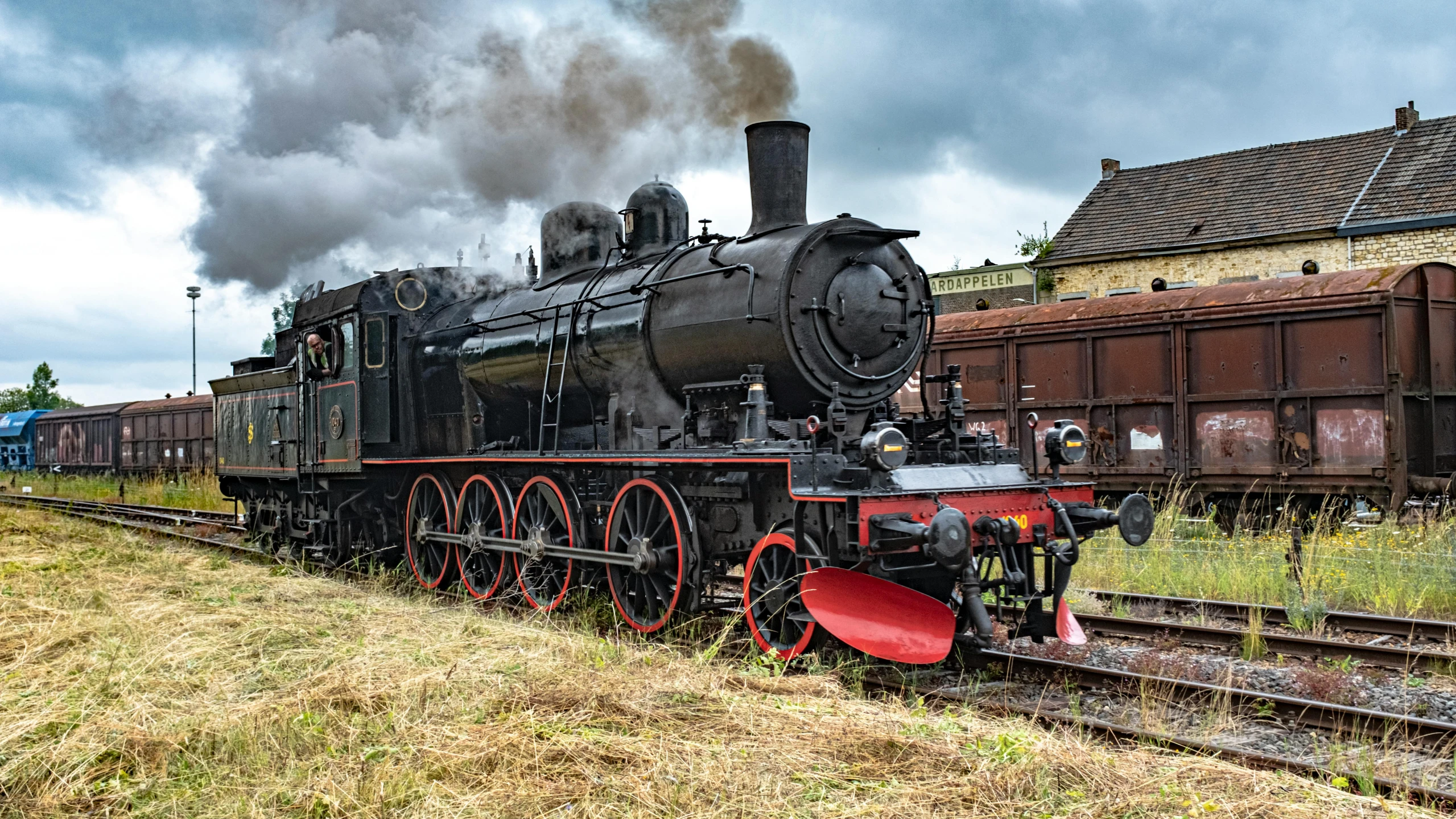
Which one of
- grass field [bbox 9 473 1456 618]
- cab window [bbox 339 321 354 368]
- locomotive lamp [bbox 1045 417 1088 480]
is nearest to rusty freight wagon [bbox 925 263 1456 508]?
grass field [bbox 9 473 1456 618]

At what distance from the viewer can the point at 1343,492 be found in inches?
422

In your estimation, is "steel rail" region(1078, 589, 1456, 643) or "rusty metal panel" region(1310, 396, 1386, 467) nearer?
"steel rail" region(1078, 589, 1456, 643)

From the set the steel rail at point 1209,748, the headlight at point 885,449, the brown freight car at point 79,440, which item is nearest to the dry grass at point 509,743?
the steel rail at point 1209,748

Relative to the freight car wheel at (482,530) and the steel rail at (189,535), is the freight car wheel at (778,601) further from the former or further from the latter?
the steel rail at (189,535)

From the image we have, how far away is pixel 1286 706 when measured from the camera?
5289 mm

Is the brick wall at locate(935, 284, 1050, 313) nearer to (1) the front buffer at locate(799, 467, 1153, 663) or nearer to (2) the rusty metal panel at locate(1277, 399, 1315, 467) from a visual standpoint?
(2) the rusty metal panel at locate(1277, 399, 1315, 467)

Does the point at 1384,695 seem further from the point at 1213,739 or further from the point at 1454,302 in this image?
the point at 1454,302

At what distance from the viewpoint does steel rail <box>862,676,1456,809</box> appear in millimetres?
3951

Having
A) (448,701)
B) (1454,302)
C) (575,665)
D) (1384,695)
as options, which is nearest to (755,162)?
(575,665)

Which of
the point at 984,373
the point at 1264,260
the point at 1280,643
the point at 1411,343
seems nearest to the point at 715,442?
the point at 1280,643

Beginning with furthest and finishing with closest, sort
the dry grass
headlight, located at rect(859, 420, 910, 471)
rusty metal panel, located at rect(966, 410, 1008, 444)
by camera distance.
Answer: rusty metal panel, located at rect(966, 410, 1008, 444), headlight, located at rect(859, 420, 910, 471), the dry grass

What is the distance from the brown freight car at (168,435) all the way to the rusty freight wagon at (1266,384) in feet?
69.6

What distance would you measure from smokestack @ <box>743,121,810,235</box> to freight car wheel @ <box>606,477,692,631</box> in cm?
197

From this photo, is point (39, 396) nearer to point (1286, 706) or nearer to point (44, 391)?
point (44, 391)
